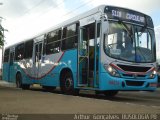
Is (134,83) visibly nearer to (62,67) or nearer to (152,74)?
(152,74)

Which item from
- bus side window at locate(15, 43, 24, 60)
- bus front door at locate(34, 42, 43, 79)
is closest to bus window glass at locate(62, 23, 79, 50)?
bus front door at locate(34, 42, 43, 79)

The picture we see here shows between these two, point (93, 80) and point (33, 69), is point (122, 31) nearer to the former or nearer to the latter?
point (93, 80)

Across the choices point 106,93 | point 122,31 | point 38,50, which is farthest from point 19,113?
point 38,50

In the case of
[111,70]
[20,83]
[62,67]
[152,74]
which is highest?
[62,67]

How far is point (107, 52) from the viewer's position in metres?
12.8

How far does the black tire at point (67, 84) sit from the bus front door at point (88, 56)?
78 centimetres

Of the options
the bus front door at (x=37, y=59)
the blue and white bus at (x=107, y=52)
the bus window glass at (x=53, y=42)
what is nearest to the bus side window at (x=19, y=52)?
the bus front door at (x=37, y=59)

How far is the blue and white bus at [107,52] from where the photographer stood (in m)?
12.8

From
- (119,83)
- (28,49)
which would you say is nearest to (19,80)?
(28,49)

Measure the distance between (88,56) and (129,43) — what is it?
158 cm

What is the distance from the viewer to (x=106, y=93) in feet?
52.9

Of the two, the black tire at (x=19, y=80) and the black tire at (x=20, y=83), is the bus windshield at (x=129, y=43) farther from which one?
the black tire at (x=19, y=80)

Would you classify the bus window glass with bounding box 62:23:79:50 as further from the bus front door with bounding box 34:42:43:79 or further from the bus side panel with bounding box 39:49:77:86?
the bus front door with bounding box 34:42:43:79

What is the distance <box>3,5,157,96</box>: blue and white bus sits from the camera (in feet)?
41.9
